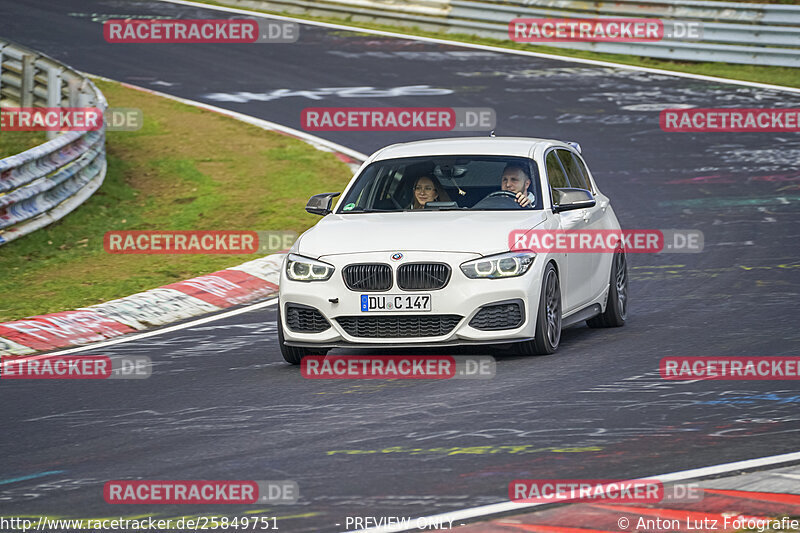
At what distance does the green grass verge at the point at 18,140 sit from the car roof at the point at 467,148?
364 inches

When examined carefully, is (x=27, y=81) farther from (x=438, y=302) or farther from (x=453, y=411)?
(x=453, y=411)

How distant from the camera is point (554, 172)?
36.0 ft

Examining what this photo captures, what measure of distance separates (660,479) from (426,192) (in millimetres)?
4752

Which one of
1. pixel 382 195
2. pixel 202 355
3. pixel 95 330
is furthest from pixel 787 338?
pixel 95 330

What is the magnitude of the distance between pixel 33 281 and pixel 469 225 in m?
6.05

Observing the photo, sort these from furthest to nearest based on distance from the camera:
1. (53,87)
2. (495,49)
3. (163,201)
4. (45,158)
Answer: (495,49), (53,87), (163,201), (45,158)

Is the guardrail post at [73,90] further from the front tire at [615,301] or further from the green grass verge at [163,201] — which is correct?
the front tire at [615,301]

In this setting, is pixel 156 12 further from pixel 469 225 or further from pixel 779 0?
pixel 469 225

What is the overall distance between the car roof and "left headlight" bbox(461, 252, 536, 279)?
1570 mm

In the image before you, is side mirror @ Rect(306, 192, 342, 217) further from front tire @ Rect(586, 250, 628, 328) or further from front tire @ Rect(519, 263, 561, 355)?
front tire @ Rect(586, 250, 628, 328)

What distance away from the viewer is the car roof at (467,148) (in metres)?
10.8

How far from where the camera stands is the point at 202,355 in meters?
10.5

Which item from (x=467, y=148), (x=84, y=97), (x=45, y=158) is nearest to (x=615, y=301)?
(x=467, y=148)

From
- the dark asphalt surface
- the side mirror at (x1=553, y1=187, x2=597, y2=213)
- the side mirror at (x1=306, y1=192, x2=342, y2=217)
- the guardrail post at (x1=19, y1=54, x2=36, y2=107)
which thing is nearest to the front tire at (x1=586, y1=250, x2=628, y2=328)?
the dark asphalt surface
